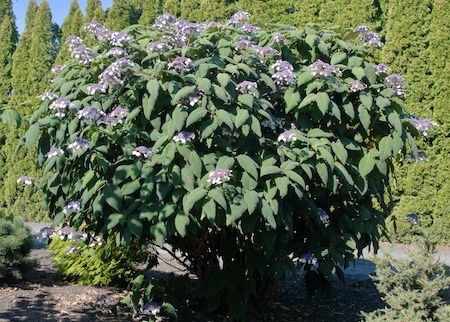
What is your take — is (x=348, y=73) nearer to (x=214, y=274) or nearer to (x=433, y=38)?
(x=214, y=274)

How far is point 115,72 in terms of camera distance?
2.99 metres

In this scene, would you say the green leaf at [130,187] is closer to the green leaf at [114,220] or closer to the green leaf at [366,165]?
the green leaf at [114,220]

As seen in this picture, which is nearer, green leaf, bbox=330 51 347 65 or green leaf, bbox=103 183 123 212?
green leaf, bbox=103 183 123 212

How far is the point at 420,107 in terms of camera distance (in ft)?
25.1

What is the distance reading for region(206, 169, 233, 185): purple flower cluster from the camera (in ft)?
8.72

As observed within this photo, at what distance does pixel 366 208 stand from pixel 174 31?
174cm

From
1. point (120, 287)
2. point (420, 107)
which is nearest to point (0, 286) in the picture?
point (120, 287)

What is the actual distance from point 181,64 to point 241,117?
0.47 m

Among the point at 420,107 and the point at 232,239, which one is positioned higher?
the point at 420,107

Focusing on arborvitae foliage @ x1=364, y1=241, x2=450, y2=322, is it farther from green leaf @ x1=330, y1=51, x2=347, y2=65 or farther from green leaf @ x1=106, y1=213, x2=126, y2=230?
green leaf @ x1=106, y1=213, x2=126, y2=230

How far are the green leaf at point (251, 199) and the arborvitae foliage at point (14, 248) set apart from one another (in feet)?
8.00

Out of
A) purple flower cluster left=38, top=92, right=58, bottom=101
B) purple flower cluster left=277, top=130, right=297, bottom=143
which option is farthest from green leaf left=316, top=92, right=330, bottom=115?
purple flower cluster left=38, top=92, right=58, bottom=101

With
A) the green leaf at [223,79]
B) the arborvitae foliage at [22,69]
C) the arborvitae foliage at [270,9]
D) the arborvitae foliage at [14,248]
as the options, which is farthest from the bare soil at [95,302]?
the arborvitae foliage at [22,69]

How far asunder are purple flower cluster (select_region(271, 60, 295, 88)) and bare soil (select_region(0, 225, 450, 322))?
4.11 ft
